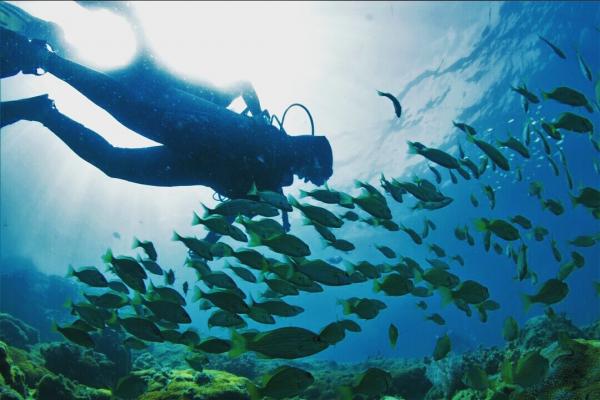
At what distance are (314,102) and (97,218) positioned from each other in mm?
43396

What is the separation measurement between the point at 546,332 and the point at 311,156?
6705mm

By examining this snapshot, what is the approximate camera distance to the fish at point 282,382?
3.03 meters

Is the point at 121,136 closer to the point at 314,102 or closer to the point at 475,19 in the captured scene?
the point at 314,102

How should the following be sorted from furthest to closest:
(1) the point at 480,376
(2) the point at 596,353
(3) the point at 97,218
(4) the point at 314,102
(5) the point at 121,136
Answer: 1. (3) the point at 97,218
2. (5) the point at 121,136
3. (4) the point at 314,102
4. (1) the point at 480,376
5. (2) the point at 596,353

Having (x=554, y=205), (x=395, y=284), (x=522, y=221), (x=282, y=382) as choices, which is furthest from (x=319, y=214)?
(x=554, y=205)

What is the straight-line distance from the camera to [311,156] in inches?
236

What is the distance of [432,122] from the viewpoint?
25.5 metres

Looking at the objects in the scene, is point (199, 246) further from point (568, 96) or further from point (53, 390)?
point (568, 96)

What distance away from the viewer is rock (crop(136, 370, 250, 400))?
218 inches

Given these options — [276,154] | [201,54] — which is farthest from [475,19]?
[276,154]

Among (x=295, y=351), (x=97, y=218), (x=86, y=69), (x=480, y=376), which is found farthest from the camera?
(x=97, y=218)

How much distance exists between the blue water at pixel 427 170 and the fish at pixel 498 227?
843 millimetres

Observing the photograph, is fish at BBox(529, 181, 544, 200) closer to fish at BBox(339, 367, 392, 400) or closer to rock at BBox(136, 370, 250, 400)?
fish at BBox(339, 367, 392, 400)

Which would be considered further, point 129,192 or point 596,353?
point 129,192
